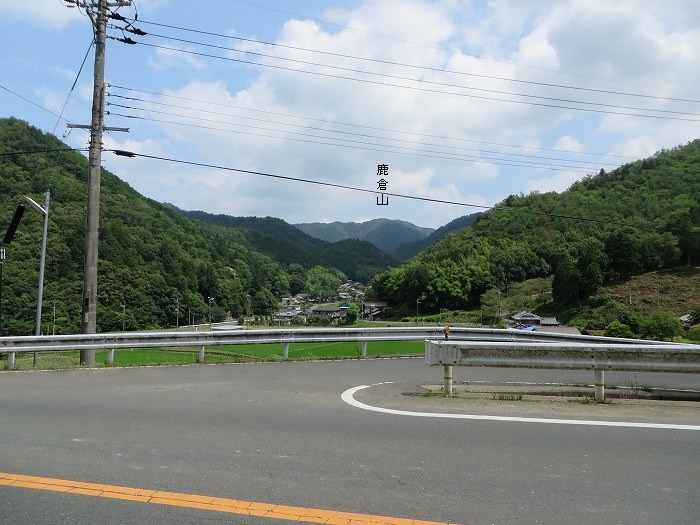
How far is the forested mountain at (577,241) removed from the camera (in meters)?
85.3

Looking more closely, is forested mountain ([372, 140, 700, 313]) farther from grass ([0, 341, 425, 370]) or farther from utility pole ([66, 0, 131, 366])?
utility pole ([66, 0, 131, 366])

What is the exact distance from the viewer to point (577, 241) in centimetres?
11444

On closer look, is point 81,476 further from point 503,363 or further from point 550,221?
point 550,221

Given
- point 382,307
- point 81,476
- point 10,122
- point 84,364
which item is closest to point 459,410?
point 81,476

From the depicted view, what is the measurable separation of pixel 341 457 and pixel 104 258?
92853mm

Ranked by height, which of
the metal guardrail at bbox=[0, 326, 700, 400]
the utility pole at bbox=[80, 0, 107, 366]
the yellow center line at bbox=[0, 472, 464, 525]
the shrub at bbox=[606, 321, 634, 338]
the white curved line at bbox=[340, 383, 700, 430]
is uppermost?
the utility pole at bbox=[80, 0, 107, 366]

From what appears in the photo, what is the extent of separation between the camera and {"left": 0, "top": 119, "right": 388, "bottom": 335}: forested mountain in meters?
56.5

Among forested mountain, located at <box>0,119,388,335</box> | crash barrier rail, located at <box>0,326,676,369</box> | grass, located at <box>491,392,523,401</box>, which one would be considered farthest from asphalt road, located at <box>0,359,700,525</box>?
forested mountain, located at <box>0,119,388,335</box>

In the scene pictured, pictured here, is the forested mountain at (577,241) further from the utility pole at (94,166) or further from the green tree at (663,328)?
the utility pole at (94,166)

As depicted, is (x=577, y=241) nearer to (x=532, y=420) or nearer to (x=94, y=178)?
(x=94, y=178)

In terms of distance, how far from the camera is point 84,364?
44.0ft

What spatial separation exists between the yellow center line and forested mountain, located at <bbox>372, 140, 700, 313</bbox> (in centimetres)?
6943

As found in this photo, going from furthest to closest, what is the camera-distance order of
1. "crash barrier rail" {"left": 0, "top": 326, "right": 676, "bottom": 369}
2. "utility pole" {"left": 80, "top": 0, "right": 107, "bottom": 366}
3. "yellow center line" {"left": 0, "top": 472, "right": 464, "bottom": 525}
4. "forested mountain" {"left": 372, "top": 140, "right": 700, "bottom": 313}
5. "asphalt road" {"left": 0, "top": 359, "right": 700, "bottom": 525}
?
"forested mountain" {"left": 372, "top": 140, "right": 700, "bottom": 313} → "utility pole" {"left": 80, "top": 0, "right": 107, "bottom": 366} → "crash barrier rail" {"left": 0, "top": 326, "right": 676, "bottom": 369} → "asphalt road" {"left": 0, "top": 359, "right": 700, "bottom": 525} → "yellow center line" {"left": 0, "top": 472, "right": 464, "bottom": 525}

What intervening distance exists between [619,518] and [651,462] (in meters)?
1.65
